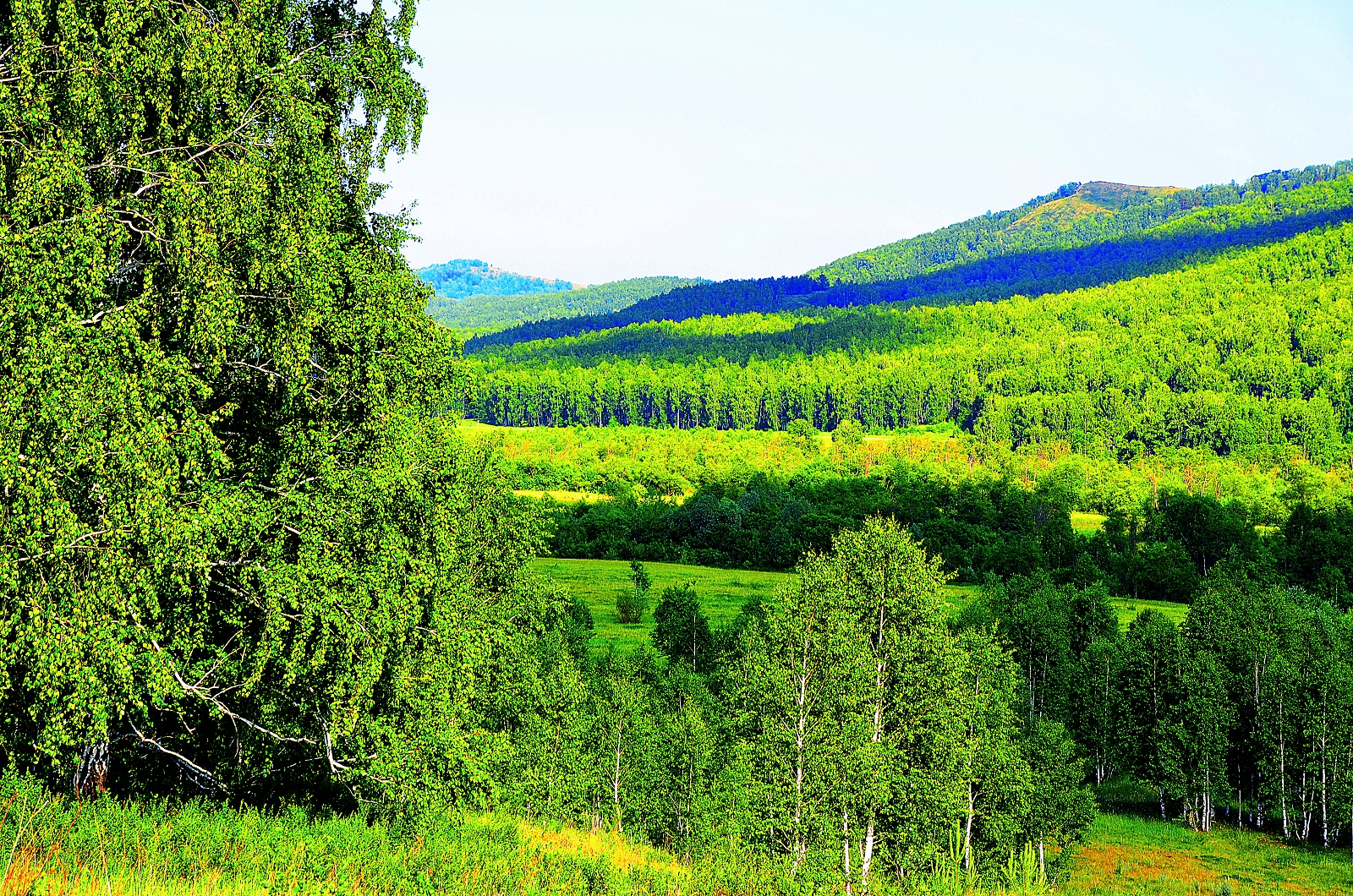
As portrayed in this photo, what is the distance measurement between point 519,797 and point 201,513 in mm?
22814

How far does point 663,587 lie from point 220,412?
115 m

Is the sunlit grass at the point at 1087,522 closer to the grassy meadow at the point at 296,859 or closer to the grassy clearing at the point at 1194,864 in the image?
the grassy clearing at the point at 1194,864

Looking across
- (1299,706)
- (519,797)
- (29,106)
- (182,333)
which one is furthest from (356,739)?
(1299,706)

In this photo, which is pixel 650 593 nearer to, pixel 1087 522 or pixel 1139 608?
pixel 1139 608

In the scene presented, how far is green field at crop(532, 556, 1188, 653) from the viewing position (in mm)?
109000

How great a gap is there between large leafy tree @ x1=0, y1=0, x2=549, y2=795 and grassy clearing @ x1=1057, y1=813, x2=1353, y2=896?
43033 mm

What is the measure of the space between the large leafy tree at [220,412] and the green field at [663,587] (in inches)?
3201

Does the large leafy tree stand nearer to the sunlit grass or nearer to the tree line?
the tree line

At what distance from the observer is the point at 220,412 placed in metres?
14.5

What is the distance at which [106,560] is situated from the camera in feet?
39.9

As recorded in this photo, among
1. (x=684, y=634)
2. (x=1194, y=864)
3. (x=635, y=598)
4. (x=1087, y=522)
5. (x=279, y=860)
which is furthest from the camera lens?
(x=1087, y=522)

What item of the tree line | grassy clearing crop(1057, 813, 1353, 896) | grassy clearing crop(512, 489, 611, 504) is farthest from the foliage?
grassy clearing crop(512, 489, 611, 504)

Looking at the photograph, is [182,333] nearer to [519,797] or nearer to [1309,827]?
[519,797]

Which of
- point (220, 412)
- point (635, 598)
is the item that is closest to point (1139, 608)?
point (635, 598)
